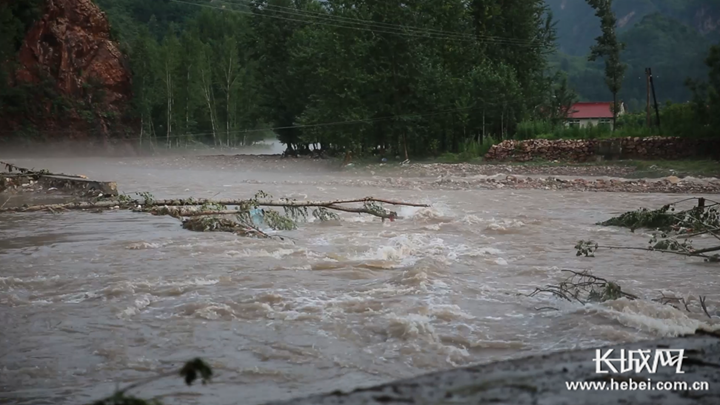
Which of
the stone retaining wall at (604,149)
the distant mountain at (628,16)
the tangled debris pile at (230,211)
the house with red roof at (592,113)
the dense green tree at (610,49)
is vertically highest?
the distant mountain at (628,16)

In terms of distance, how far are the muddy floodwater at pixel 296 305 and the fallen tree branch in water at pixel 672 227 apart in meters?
Answer: 0.22

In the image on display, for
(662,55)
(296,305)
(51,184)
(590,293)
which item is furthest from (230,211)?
(662,55)

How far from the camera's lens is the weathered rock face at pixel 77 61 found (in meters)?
56.7

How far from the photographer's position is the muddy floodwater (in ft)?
17.4

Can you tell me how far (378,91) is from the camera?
38688 mm

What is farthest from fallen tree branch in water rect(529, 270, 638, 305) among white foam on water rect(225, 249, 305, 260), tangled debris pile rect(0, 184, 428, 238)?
tangled debris pile rect(0, 184, 428, 238)

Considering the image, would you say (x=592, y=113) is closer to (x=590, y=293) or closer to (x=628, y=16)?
(x=590, y=293)

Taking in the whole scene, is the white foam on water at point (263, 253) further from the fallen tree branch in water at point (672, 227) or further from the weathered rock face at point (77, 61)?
the weathered rock face at point (77, 61)

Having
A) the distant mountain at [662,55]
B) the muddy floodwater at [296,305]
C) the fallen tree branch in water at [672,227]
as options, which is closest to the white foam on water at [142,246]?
the muddy floodwater at [296,305]

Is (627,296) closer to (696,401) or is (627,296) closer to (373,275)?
(373,275)

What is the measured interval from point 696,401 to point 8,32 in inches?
2356

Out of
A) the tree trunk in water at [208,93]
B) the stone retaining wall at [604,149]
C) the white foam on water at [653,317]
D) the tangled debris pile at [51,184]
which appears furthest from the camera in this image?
the tree trunk in water at [208,93]

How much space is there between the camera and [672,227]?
11.8 metres

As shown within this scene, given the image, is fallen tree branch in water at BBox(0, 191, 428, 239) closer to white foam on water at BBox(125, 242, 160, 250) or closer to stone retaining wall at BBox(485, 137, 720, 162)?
white foam on water at BBox(125, 242, 160, 250)
